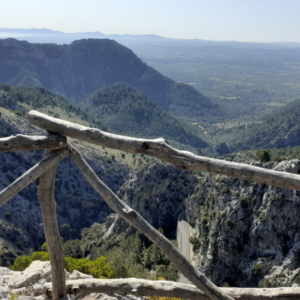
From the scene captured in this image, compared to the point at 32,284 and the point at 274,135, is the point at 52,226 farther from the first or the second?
the point at 274,135

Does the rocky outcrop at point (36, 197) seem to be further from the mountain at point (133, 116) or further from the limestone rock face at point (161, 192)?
the mountain at point (133, 116)

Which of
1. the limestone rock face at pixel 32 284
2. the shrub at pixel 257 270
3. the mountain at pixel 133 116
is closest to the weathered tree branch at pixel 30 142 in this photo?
the limestone rock face at pixel 32 284

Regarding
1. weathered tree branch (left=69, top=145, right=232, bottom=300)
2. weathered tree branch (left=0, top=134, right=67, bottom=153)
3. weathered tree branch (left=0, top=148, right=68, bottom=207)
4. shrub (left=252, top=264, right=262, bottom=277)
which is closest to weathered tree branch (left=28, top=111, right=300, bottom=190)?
weathered tree branch (left=0, top=134, right=67, bottom=153)

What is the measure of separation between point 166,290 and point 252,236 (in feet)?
80.1

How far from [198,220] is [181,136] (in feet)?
369

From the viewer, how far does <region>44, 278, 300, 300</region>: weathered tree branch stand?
23.0 ft

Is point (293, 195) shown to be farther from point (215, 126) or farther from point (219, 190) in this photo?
point (215, 126)

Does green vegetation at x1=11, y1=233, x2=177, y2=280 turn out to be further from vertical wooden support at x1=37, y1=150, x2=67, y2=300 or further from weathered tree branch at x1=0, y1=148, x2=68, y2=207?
weathered tree branch at x1=0, y1=148, x2=68, y2=207

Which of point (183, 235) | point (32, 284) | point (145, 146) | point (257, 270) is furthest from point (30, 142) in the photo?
point (183, 235)

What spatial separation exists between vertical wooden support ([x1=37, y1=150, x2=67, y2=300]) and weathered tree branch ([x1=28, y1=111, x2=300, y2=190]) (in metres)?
0.67

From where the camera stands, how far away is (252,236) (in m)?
29.8

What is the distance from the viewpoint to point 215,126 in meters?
191

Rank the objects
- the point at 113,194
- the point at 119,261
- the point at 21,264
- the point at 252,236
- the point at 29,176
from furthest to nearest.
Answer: the point at 252,236, the point at 119,261, the point at 21,264, the point at 113,194, the point at 29,176

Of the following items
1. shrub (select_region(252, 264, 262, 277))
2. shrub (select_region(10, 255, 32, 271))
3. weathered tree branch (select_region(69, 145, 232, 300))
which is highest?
weathered tree branch (select_region(69, 145, 232, 300))
